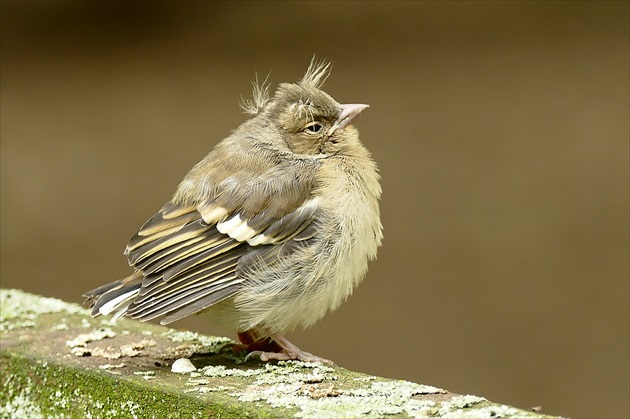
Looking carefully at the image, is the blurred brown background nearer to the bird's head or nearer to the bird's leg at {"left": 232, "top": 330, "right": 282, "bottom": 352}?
the bird's head

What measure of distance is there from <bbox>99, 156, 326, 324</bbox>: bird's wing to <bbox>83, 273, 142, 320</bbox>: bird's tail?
0.03m

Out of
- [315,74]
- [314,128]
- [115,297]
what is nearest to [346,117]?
[314,128]

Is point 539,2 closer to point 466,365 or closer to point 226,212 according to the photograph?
point 466,365

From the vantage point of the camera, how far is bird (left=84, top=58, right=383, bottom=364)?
307cm

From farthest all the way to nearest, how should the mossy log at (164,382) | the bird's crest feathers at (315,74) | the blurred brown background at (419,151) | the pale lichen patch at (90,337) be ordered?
the blurred brown background at (419,151)
the bird's crest feathers at (315,74)
the pale lichen patch at (90,337)
the mossy log at (164,382)

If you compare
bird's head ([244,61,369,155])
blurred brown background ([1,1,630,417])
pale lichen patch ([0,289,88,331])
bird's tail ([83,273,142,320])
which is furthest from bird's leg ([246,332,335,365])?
blurred brown background ([1,1,630,417])

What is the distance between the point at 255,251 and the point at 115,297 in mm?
426

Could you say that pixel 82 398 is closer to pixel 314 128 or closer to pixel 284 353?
pixel 284 353

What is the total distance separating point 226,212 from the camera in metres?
3.12

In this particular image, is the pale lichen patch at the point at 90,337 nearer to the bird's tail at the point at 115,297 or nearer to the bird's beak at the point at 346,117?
the bird's tail at the point at 115,297

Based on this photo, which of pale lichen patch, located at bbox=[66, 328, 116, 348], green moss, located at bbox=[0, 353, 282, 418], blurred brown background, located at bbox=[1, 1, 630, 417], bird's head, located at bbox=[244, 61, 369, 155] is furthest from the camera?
blurred brown background, located at bbox=[1, 1, 630, 417]

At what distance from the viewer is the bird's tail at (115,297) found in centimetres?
306

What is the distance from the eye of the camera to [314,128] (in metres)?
3.45

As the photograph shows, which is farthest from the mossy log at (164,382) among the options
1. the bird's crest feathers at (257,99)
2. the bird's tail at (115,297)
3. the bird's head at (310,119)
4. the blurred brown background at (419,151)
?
the blurred brown background at (419,151)
